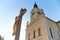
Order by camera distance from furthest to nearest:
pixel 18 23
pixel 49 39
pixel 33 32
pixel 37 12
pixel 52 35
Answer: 1. pixel 37 12
2. pixel 33 32
3. pixel 52 35
4. pixel 49 39
5. pixel 18 23

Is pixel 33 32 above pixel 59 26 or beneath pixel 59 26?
beneath

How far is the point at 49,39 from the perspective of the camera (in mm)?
14344

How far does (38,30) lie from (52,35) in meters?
2.90

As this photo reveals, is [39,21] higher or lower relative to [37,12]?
lower

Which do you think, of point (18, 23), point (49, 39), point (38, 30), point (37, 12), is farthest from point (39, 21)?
point (18, 23)

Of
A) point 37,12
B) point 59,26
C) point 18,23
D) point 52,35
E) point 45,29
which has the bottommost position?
point 18,23

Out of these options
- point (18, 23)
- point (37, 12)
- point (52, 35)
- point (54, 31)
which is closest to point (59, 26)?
point (54, 31)

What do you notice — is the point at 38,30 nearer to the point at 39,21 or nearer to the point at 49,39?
the point at 39,21

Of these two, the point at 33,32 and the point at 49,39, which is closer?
the point at 49,39

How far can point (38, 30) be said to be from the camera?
16.7m

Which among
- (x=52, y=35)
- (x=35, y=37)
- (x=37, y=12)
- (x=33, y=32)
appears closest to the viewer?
(x=52, y=35)

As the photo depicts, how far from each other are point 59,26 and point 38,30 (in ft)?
17.6

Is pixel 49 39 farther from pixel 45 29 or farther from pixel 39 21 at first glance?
pixel 39 21

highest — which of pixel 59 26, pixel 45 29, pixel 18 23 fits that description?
pixel 59 26
